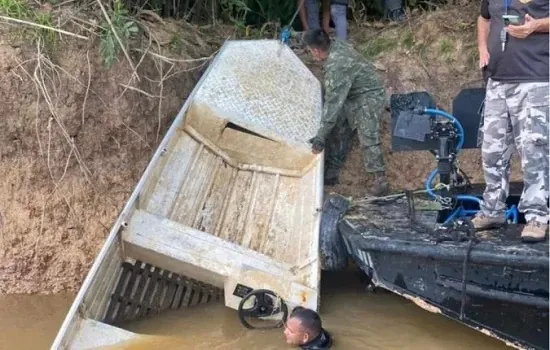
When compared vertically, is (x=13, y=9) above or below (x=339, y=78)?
above

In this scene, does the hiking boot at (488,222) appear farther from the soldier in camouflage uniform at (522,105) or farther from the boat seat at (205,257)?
the boat seat at (205,257)

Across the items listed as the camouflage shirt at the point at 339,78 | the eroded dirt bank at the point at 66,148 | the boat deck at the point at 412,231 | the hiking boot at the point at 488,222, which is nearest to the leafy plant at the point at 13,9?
the eroded dirt bank at the point at 66,148

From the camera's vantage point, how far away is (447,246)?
3768 millimetres

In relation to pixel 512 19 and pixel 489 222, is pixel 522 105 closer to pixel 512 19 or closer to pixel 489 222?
pixel 512 19

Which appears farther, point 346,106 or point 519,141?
point 346,106

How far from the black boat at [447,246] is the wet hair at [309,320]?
1.29 ft

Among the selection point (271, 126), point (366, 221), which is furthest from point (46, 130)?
point (366, 221)

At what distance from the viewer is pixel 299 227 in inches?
198

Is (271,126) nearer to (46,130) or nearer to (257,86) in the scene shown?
(257,86)

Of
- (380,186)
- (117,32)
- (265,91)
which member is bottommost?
(380,186)

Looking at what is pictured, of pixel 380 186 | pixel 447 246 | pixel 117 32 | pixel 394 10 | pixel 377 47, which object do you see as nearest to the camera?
pixel 447 246

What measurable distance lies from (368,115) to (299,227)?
1.13 meters

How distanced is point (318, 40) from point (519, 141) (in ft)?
6.75

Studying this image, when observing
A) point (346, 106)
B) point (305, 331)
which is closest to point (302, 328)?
point (305, 331)
